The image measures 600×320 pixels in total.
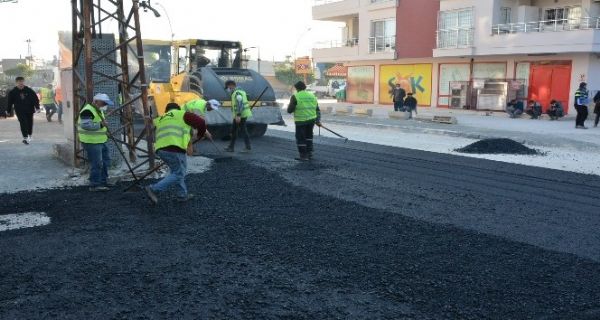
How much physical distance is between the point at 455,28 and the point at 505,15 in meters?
2.45

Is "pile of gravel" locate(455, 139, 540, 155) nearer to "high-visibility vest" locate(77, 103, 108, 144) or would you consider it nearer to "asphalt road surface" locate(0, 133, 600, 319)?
"asphalt road surface" locate(0, 133, 600, 319)

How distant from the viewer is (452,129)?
1698cm

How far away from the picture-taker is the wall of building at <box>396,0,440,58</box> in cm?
2831

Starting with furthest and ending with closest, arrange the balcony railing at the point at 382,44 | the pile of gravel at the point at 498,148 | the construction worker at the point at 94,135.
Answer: the balcony railing at the point at 382,44 < the pile of gravel at the point at 498,148 < the construction worker at the point at 94,135

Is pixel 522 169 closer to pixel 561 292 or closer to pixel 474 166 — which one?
pixel 474 166

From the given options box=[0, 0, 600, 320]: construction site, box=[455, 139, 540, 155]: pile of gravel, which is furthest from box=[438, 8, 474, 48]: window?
box=[455, 139, 540, 155]: pile of gravel

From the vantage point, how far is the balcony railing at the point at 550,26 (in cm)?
2202

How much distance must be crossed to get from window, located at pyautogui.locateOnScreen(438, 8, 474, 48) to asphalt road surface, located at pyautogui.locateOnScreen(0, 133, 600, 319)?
61.8 ft

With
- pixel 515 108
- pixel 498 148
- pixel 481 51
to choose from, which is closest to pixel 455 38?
pixel 481 51

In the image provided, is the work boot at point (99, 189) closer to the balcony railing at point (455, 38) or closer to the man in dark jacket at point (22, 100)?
the man in dark jacket at point (22, 100)

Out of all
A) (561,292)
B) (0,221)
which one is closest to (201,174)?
(0,221)

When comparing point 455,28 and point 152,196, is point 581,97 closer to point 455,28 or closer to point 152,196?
point 455,28

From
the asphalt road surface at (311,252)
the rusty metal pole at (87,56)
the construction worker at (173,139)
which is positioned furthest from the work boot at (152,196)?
the rusty metal pole at (87,56)

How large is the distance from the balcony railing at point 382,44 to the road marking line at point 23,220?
2603cm
